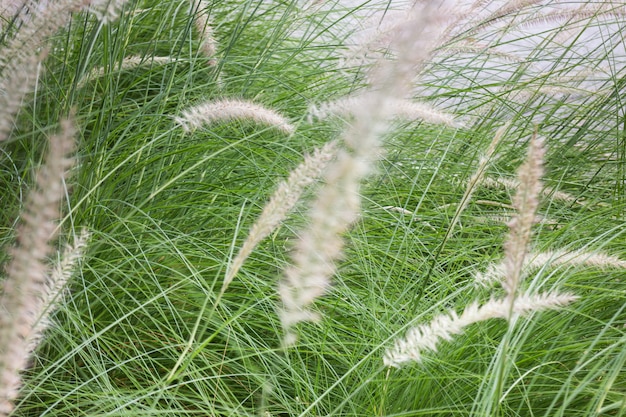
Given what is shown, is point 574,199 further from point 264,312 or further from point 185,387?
point 185,387

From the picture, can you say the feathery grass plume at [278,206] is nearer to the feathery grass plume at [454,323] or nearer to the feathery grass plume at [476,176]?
the feathery grass plume at [454,323]

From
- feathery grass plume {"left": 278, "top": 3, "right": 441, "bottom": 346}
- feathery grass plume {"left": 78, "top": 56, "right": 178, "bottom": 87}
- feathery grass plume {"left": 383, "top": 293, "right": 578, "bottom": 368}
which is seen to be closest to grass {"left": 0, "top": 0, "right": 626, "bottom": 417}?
feathery grass plume {"left": 78, "top": 56, "right": 178, "bottom": 87}

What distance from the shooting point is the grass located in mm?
1002

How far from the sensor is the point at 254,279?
115cm

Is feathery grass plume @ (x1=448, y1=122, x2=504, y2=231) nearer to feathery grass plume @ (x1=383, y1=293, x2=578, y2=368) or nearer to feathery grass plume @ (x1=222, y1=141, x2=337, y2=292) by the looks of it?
feathery grass plume @ (x1=383, y1=293, x2=578, y2=368)

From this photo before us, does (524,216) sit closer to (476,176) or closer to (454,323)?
(454,323)

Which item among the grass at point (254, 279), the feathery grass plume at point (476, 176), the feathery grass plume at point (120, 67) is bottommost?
the grass at point (254, 279)

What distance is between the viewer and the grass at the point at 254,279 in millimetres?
1002

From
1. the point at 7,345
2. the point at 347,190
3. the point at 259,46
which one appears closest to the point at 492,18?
the point at 259,46

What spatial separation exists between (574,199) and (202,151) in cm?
74

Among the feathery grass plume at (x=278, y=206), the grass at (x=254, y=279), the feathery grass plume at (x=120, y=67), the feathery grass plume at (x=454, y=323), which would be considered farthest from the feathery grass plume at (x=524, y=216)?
the feathery grass plume at (x=120, y=67)

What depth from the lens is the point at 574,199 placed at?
59.2 inches

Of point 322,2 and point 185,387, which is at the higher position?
point 322,2

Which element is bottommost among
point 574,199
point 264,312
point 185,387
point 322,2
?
point 185,387
